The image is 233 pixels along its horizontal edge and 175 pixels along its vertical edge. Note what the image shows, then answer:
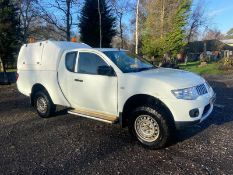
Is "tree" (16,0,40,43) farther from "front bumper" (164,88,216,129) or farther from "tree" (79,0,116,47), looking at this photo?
"front bumper" (164,88,216,129)

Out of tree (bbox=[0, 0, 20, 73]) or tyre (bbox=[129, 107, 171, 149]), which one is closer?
tyre (bbox=[129, 107, 171, 149])

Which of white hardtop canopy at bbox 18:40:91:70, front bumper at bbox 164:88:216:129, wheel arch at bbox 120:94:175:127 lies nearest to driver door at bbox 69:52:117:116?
wheel arch at bbox 120:94:175:127

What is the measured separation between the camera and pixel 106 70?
18.9 ft

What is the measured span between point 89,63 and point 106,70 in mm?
677

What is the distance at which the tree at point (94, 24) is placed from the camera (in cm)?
3017

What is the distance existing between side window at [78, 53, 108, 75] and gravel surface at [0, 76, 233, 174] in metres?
1.43

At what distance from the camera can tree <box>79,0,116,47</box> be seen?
30172 millimetres

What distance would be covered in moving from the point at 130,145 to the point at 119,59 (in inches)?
75.6

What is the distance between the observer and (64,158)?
4891 mm

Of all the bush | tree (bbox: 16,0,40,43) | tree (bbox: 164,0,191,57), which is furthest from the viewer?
tree (bbox: 164,0,191,57)

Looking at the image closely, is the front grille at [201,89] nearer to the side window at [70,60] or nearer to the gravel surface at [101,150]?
the gravel surface at [101,150]

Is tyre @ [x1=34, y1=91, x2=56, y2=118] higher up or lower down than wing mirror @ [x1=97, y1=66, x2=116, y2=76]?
lower down

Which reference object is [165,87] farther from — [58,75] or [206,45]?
[206,45]

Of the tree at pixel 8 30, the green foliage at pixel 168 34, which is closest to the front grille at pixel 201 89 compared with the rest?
the tree at pixel 8 30
